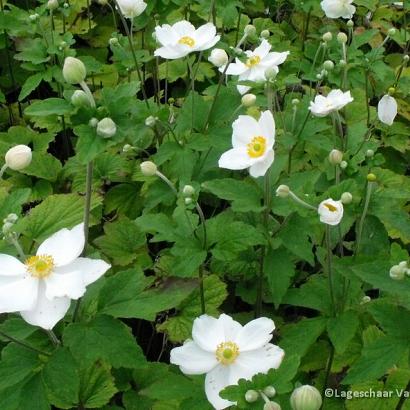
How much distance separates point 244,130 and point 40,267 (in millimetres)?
884

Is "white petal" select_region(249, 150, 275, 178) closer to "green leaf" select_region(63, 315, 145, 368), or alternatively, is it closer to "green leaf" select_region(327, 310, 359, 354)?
"green leaf" select_region(327, 310, 359, 354)

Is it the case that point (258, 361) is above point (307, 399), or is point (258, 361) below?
below

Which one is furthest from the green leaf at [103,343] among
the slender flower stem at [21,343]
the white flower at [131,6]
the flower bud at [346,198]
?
the white flower at [131,6]

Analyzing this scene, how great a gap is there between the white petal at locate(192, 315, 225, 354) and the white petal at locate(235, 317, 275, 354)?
2.3 inches

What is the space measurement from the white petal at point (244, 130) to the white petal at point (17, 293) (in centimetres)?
89

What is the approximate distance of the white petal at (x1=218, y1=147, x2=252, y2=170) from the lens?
2012 millimetres

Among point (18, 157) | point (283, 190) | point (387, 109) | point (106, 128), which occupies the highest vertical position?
point (106, 128)

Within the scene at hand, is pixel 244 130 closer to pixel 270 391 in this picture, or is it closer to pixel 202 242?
pixel 202 242

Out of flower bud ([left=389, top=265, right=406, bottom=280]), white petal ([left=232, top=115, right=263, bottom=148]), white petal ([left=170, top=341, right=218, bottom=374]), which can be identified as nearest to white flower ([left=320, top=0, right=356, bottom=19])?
white petal ([left=232, top=115, right=263, bottom=148])

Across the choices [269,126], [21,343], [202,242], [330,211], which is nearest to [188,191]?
[202,242]

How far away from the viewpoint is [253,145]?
6.61 feet

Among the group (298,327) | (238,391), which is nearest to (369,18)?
(298,327)

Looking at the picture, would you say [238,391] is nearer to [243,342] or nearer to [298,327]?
[243,342]

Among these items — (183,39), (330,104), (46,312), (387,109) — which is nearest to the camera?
(46,312)
